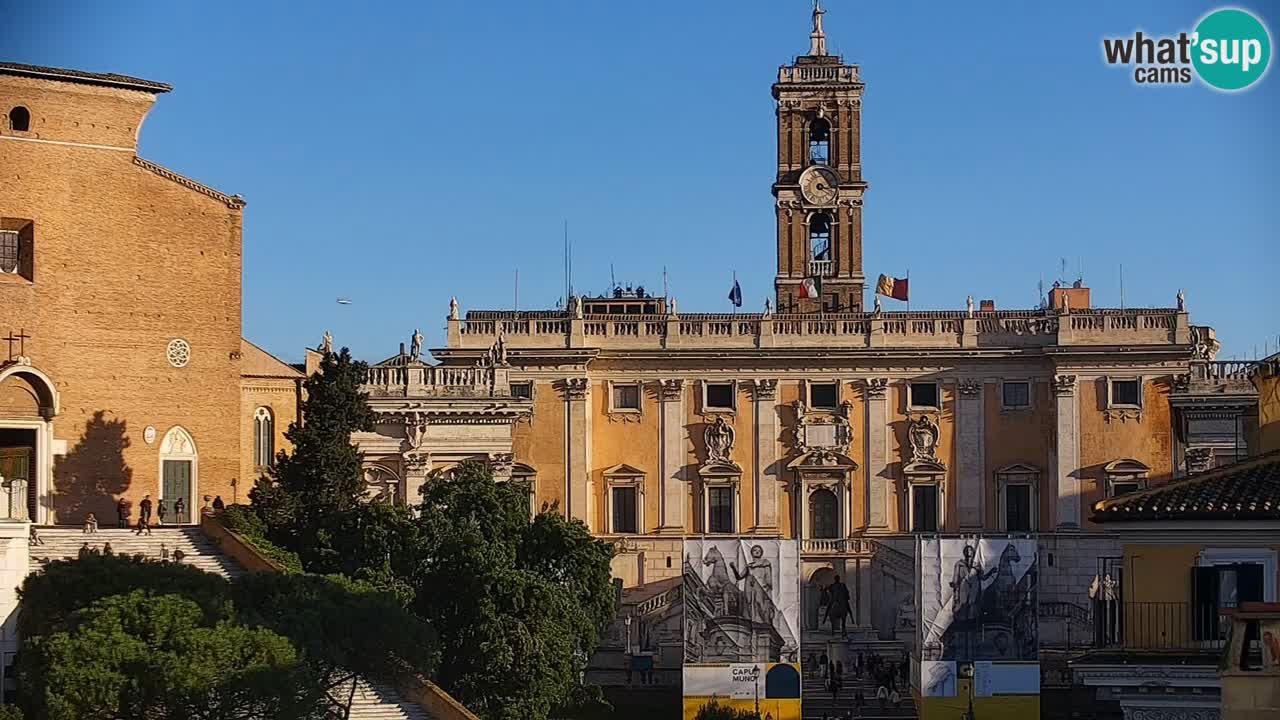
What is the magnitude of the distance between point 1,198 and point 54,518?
7.38 metres

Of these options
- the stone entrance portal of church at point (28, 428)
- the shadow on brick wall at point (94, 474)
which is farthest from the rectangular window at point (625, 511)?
the stone entrance portal of church at point (28, 428)

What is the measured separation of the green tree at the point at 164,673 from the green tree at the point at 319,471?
13045 mm

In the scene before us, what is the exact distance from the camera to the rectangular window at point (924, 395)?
269 ft

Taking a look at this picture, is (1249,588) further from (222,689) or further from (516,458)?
(516,458)

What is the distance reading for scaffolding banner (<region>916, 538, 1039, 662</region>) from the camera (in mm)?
57938

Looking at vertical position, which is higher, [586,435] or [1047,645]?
[586,435]

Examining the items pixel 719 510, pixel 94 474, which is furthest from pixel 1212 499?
pixel 719 510

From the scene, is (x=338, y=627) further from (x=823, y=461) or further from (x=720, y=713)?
(x=823, y=461)

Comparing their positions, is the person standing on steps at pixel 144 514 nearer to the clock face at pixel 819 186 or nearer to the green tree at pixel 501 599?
the green tree at pixel 501 599

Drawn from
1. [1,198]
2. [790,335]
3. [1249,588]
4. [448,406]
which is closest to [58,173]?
[1,198]

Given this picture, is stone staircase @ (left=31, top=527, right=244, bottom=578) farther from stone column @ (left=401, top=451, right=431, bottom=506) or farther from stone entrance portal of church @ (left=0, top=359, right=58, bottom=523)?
stone column @ (left=401, top=451, right=431, bottom=506)

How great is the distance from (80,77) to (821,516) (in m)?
30.6

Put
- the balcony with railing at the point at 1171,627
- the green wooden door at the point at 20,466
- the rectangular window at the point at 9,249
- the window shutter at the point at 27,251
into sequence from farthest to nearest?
the rectangular window at the point at 9,249
the window shutter at the point at 27,251
the green wooden door at the point at 20,466
the balcony with railing at the point at 1171,627

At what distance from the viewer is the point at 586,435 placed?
81.6 m
